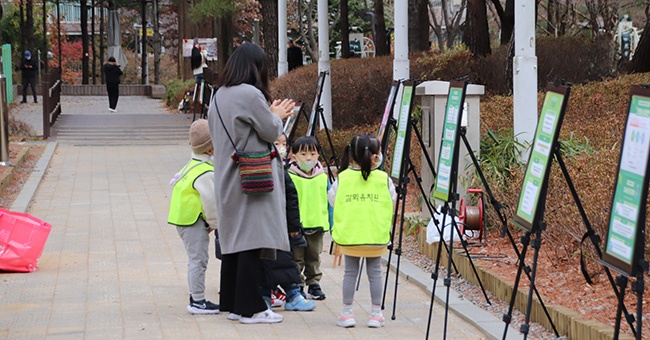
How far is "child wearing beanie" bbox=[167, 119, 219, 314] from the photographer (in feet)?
24.0

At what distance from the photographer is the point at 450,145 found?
24.2ft

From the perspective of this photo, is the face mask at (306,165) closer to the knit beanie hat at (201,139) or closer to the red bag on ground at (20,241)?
the knit beanie hat at (201,139)

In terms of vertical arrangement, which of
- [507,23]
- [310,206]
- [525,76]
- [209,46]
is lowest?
[310,206]

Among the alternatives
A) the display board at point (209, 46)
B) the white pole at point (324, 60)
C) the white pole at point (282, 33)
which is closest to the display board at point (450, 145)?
the white pole at point (324, 60)

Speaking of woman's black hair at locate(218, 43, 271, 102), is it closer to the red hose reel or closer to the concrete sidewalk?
the concrete sidewalk

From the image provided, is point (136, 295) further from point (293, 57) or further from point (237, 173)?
point (293, 57)

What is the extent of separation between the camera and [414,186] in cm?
1305

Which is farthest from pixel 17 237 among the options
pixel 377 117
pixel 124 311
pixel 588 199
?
pixel 377 117

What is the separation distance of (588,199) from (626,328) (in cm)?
236

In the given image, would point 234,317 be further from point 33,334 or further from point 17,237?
point 17,237

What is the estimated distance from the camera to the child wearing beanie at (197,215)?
24.0ft

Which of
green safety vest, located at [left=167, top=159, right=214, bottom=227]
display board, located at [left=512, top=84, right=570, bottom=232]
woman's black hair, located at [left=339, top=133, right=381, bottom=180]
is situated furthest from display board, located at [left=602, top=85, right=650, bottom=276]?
green safety vest, located at [left=167, top=159, right=214, bottom=227]

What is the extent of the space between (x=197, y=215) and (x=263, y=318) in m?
0.87

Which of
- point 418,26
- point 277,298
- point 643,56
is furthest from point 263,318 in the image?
point 418,26
